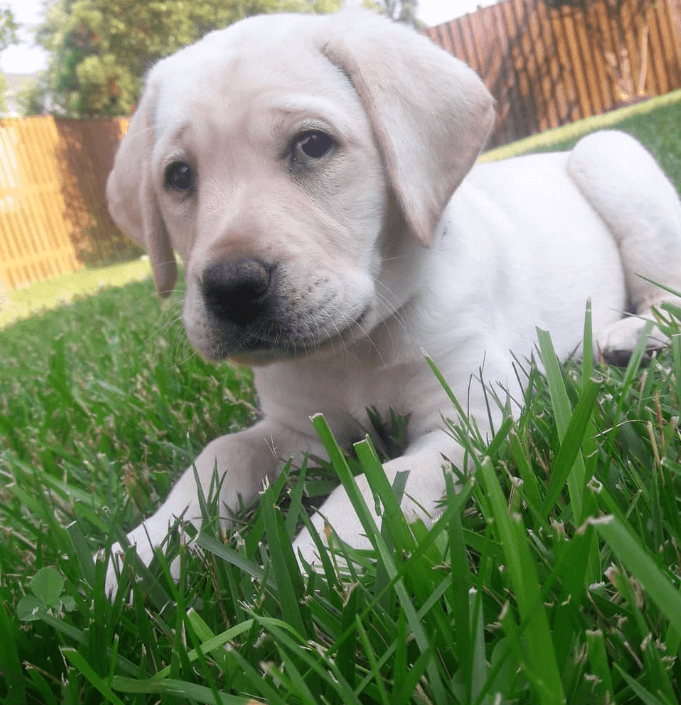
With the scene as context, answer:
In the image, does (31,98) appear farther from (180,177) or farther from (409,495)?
(409,495)

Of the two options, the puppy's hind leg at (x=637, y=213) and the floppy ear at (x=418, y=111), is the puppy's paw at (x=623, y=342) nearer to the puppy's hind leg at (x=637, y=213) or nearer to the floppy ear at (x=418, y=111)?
the puppy's hind leg at (x=637, y=213)

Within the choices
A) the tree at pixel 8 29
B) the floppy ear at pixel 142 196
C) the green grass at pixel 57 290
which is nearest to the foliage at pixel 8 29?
the tree at pixel 8 29

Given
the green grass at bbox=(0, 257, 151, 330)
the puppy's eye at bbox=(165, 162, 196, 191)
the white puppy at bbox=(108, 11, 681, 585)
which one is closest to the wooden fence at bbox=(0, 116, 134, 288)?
the green grass at bbox=(0, 257, 151, 330)

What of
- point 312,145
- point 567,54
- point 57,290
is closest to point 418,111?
point 312,145

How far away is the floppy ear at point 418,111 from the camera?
2.03 meters

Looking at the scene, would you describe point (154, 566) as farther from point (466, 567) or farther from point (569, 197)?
point (569, 197)

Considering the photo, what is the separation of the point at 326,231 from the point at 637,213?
193 cm

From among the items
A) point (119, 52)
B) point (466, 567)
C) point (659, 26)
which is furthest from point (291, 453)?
point (119, 52)

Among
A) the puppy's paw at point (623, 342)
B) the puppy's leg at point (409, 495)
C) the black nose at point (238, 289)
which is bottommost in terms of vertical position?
the puppy's paw at point (623, 342)

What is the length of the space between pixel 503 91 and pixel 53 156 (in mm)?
11616

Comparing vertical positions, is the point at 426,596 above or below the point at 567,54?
above

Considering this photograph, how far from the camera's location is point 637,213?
129 inches

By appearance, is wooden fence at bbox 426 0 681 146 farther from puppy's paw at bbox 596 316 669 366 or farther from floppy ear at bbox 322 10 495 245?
floppy ear at bbox 322 10 495 245

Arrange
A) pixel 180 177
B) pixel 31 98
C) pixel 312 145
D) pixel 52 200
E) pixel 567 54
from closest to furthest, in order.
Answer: pixel 312 145 < pixel 180 177 < pixel 52 200 < pixel 567 54 < pixel 31 98
